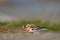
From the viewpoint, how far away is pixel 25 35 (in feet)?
2.72

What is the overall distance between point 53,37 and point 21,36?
7.4 inches

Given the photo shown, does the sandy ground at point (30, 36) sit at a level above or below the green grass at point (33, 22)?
below

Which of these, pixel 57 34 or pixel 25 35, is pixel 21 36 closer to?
pixel 25 35

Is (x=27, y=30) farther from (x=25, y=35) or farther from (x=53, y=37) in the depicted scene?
(x=53, y=37)

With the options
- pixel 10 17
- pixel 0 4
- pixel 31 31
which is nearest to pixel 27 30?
pixel 31 31

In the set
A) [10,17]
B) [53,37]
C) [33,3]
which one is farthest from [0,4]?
[53,37]

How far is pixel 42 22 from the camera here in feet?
2.81

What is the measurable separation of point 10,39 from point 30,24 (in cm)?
15

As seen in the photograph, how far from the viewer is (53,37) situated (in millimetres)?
818

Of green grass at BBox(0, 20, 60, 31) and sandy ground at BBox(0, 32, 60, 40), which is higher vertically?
green grass at BBox(0, 20, 60, 31)

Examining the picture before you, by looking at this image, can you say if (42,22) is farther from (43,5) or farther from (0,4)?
(0,4)

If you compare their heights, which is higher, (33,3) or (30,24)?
(33,3)

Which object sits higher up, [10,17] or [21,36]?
[10,17]

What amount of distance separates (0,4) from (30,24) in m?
0.23
